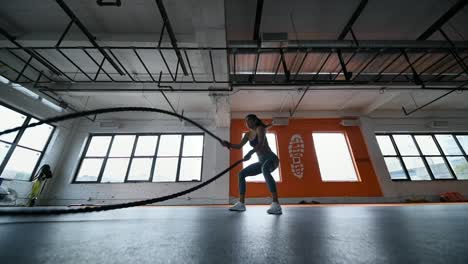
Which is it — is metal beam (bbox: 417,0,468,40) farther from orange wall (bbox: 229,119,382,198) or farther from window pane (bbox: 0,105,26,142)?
window pane (bbox: 0,105,26,142)

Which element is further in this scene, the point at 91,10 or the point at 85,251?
the point at 91,10

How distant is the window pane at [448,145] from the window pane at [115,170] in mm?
10684

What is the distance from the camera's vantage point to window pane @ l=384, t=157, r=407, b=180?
5289 mm

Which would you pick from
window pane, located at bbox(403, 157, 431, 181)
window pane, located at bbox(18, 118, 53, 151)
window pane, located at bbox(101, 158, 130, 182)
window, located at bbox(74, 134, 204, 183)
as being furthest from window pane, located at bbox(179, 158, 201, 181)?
window pane, located at bbox(403, 157, 431, 181)

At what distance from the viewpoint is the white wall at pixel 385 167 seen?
5047 millimetres

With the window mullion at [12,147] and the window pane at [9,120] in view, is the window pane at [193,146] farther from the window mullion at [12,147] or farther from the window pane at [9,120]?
the window pane at [9,120]

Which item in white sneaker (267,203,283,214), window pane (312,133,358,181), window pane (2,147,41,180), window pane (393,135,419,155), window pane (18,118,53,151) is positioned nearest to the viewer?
white sneaker (267,203,283,214)

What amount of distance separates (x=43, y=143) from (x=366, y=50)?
27.7 ft

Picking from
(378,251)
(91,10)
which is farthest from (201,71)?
(378,251)

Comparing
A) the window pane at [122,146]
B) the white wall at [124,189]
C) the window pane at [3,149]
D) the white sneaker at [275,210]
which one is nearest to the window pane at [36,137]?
the window pane at [3,149]

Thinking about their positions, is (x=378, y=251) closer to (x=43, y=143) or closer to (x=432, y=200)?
(x=432, y=200)

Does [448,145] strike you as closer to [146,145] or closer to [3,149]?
[146,145]

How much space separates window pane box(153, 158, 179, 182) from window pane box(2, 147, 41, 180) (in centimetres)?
330

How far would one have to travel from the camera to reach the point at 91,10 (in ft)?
9.07
